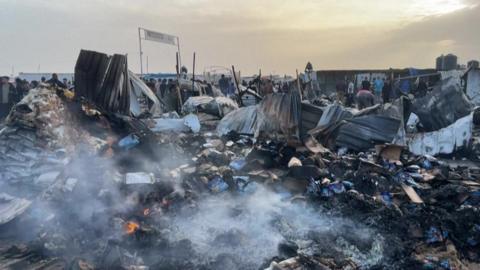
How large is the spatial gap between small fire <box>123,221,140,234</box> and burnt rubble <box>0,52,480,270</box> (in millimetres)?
35

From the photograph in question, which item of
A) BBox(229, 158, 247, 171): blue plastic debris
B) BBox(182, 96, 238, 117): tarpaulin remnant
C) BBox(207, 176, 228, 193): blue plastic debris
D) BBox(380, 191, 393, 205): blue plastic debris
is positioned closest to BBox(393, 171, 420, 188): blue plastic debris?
BBox(380, 191, 393, 205): blue plastic debris

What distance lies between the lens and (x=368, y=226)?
4.59m

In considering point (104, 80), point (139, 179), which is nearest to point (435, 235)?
point (139, 179)

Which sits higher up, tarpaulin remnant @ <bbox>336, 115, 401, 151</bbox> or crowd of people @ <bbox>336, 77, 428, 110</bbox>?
crowd of people @ <bbox>336, 77, 428, 110</bbox>

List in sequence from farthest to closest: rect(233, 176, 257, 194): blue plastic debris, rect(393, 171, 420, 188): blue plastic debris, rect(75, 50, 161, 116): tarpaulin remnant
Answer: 1. rect(75, 50, 161, 116): tarpaulin remnant
2. rect(393, 171, 420, 188): blue plastic debris
3. rect(233, 176, 257, 194): blue plastic debris

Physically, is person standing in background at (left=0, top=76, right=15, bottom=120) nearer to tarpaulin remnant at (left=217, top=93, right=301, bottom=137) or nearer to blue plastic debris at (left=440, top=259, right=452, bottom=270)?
tarpaulin remnant at (left=217, top=93, right=301, bottom=137)

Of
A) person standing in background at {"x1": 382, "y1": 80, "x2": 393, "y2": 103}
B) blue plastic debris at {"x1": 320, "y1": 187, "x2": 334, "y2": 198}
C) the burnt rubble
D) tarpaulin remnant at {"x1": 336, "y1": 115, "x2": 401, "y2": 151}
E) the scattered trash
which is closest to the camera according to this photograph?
the burnt rubble

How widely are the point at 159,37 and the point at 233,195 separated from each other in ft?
46.6

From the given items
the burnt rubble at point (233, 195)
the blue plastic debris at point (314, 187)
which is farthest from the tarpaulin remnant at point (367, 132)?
the blue plastic debris at point (314, 187)

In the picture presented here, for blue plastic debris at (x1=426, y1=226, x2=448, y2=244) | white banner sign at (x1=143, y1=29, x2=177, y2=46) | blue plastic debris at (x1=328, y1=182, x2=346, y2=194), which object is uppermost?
white banner sign at (x1=143, y1=29, x2=177, y2=46)

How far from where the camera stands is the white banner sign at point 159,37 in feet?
56.6

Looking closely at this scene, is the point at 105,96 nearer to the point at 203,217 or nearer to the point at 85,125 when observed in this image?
the point at 85,125

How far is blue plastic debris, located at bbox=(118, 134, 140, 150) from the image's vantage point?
6602mm

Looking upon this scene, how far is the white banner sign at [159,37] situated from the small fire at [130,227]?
14.1 metres
